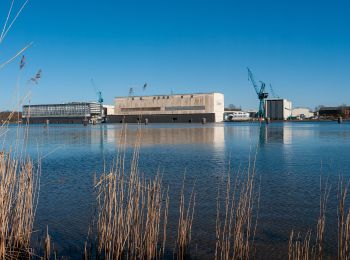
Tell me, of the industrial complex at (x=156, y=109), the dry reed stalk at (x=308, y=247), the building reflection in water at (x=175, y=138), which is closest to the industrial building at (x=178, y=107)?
the industrial complex at (x=156, y=109)

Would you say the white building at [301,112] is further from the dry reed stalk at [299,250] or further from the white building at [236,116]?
the dry reed stalk at [299,250]

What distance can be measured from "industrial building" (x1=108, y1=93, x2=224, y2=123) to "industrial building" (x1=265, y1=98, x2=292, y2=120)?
38.9 m

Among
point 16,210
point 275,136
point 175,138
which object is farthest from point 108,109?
point 16,210

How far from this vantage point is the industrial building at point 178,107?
107188 millimetres

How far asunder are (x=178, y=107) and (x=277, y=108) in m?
51.5

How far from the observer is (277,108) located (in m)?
145

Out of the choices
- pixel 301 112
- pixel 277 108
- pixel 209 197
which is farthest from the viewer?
pixel 301 112

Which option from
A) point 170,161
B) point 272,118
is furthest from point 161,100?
point 170,161

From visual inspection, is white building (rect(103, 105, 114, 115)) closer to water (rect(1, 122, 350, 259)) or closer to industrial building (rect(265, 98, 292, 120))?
industrial building (rect(265, 98, 292, 120))

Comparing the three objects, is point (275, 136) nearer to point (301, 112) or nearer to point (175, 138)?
point (175, 138)

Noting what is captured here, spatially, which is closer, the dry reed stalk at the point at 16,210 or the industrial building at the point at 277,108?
the dry reed stalk at the point at 16,210

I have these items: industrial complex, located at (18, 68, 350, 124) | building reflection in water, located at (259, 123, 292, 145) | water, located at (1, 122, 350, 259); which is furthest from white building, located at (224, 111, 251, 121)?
water, located at (1, 122, 350, 259)

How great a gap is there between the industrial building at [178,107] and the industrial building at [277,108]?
38.9 m

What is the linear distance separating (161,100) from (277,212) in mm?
105454
